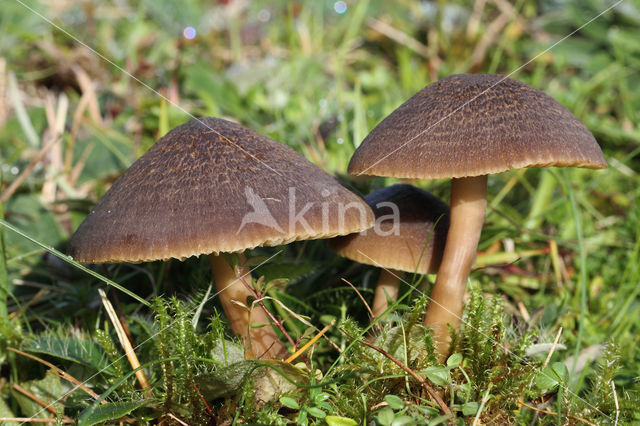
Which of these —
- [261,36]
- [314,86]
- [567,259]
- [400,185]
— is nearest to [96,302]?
[400,185]

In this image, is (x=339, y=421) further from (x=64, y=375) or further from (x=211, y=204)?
(x=64, y=375)

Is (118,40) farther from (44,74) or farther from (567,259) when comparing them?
(567,259)

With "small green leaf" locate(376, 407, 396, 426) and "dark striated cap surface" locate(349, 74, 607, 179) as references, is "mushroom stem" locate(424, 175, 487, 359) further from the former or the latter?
"small green leaf" locate(376, 407, 396, 426)

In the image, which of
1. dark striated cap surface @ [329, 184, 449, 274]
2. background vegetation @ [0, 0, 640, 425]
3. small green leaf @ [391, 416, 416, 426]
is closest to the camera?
small green leaf @ [391, 416, 416, 426]

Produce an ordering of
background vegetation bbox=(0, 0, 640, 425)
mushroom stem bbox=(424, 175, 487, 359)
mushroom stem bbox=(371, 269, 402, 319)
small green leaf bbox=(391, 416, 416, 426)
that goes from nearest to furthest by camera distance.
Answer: small green leaf bbox=(391, 416, 416, 426) → background vegetation bbox=(0, 0, 640, 425) → mushroom stem bbox=(424, 175, 487, 359) → mushroom stem bbox=(371, 269, 402, 319)

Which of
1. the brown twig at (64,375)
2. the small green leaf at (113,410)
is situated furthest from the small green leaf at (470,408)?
the brown twig at (64,375)

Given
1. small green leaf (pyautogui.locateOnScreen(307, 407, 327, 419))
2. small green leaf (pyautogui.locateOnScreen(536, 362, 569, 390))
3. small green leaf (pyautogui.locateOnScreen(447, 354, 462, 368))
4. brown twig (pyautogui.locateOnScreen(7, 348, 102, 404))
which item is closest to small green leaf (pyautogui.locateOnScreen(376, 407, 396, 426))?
small green leaf (pyautogui.locateOnScreen(307, 407, 327, 419))

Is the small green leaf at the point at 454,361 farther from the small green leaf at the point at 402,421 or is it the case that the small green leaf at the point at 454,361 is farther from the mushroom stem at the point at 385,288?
the mushroom stem at the point at 385,288
